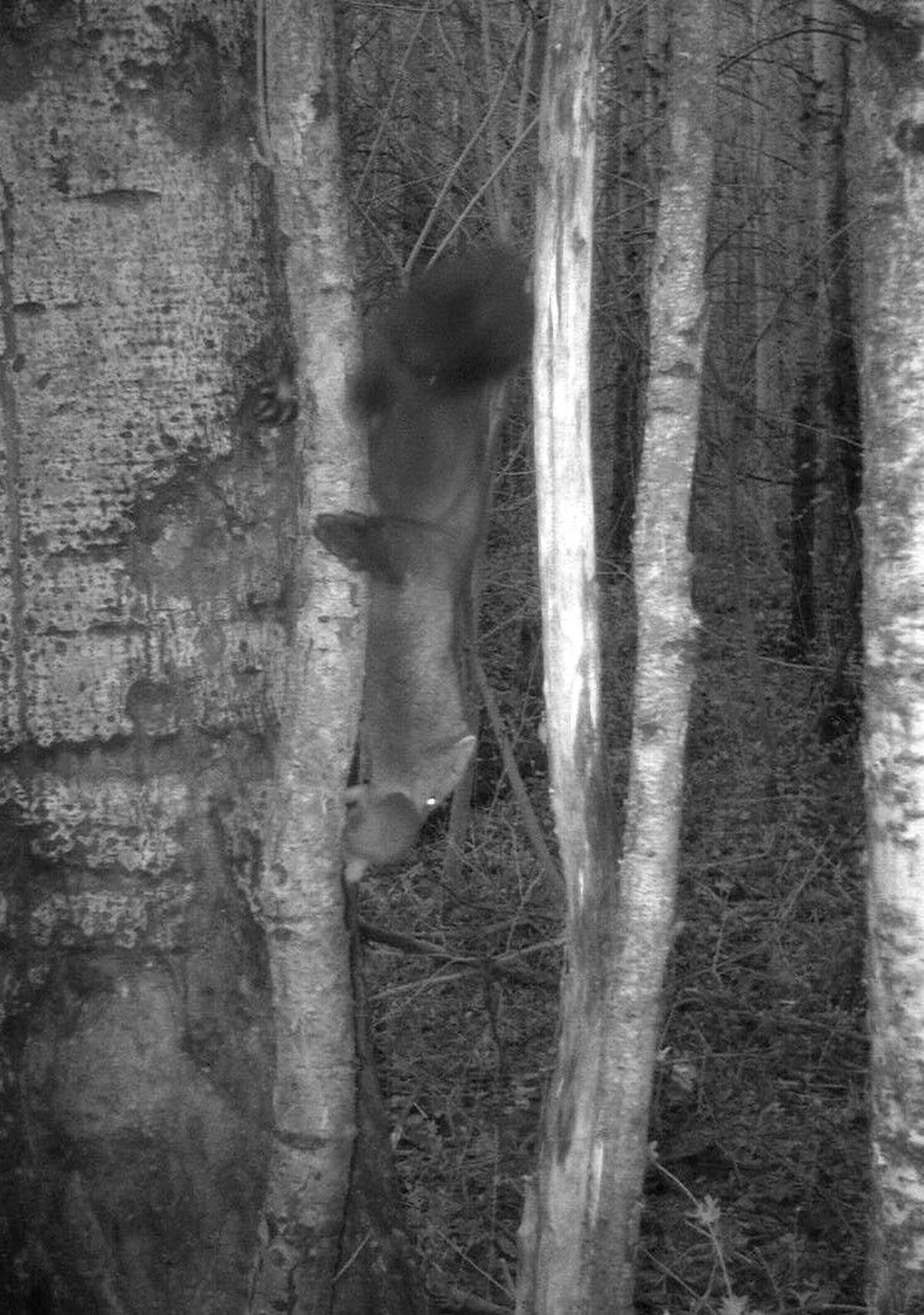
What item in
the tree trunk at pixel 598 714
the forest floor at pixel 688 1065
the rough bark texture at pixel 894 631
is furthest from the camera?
the forest floor at pixel 688 1065

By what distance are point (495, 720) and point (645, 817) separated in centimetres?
263

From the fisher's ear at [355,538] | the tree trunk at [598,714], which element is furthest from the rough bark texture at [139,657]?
the tree trunk at [598,714]

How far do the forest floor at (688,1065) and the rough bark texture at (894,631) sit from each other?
43cm

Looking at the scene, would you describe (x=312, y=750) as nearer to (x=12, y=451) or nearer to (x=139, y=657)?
(x=139, y=657)

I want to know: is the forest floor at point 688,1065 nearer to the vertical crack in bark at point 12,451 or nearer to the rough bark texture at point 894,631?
the rough bark texture at point 894,631

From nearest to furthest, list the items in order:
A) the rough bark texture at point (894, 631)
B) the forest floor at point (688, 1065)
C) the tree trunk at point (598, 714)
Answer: the tree trunk at point (598, 714) < the rough bark texture at point (894, 631) < the forest floor at point (688, 1065)

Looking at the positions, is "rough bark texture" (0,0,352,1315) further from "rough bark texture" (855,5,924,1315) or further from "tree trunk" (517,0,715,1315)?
"rough bark texture" (855,5,924,1315)

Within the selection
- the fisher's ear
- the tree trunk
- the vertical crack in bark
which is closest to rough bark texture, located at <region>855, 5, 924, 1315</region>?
the tree trunk

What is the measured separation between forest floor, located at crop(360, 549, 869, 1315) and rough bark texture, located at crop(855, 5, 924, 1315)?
0.43 m

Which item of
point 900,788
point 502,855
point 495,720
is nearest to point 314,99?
point 900,788

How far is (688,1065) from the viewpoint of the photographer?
15.0ft

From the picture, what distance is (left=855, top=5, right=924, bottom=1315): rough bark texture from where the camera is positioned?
8.47 ft

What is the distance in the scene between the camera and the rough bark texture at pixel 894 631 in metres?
2.58

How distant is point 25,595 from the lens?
256 centimetres
